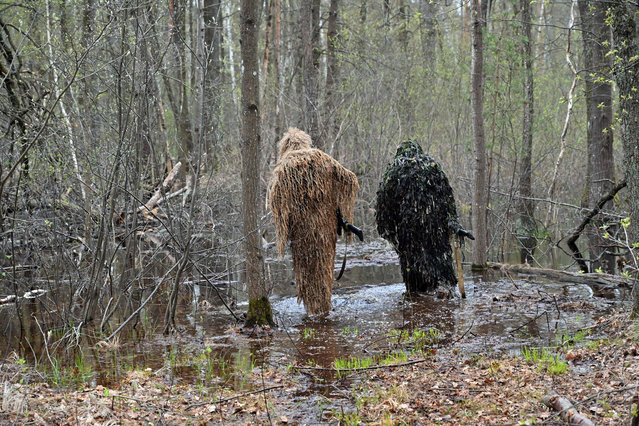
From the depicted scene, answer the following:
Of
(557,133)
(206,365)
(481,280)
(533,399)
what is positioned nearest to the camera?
(533,399)

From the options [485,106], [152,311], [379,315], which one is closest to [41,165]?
[152,311]

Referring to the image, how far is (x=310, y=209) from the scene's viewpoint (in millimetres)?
8312

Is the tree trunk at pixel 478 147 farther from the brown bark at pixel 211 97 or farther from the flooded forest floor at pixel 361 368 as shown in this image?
the brown bark at pixel 211 97

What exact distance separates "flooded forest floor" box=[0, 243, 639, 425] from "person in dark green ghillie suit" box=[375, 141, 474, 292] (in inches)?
22.7

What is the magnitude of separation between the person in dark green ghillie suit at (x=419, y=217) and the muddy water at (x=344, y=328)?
20.1 inches

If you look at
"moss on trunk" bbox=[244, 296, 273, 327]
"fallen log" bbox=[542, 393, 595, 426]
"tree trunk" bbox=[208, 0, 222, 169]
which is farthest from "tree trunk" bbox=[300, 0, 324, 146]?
"fallen log" bbox=[542, 393, 595, 426]

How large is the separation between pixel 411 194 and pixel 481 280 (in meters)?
2.97

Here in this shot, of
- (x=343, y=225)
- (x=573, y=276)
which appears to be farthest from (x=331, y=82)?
(x=573, y=276)

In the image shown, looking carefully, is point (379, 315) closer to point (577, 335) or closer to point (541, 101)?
point (577, 335)

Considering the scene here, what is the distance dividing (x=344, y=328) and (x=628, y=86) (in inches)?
183

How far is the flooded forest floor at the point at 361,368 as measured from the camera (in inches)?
188

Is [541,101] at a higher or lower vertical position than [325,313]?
higher

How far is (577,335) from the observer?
21.4ft

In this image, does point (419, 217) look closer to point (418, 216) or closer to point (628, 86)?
point (418, 216)
